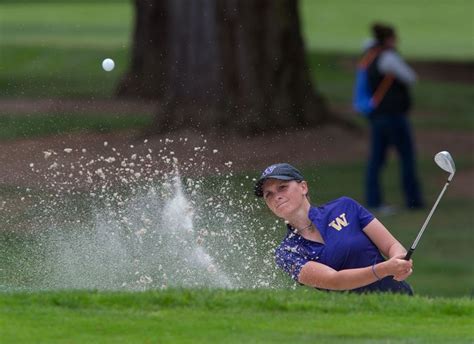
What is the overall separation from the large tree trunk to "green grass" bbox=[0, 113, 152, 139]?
0.92m

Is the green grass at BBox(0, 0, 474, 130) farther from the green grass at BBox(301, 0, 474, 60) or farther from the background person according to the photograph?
the background person

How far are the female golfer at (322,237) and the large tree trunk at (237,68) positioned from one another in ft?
38.0

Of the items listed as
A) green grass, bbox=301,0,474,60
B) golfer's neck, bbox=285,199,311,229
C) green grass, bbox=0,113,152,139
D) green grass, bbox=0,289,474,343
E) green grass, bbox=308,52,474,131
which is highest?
green grass, bbox=301,0,474,60

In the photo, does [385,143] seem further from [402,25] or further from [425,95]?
[402,25]

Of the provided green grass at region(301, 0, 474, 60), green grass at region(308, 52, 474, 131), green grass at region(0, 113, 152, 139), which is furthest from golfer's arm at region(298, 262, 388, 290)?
green grass at region(301, 0, 474, 60)

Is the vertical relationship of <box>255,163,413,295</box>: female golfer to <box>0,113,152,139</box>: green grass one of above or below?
below

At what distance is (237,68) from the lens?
67.5 feet

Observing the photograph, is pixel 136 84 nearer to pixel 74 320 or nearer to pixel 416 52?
pixel 416 52

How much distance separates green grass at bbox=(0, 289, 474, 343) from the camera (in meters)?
6.51

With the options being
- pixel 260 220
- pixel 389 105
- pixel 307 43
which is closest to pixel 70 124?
pixel 389 105

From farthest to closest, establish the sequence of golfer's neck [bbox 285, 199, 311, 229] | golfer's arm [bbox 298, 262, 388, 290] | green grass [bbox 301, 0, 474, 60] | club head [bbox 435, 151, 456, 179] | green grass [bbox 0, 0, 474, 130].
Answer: green grass [bbox 301, 0, 474, 60] < green grass [bbox 0, 0, 474, 130] < club head [bbox 435, 151, 456, 179] < golfer's neck [bbox 285, 199, 311, 229] < golfer's arm [bbox 298, 262, 388, 290]

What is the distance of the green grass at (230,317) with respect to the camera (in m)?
6.51

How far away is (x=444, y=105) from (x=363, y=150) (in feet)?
19.3

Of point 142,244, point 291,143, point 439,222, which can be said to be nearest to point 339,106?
point 291,143
